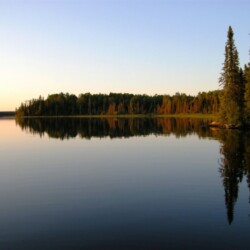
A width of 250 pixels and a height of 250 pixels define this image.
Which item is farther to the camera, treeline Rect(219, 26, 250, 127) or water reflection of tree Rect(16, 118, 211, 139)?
treeline Rect(219, 26, 250, 127)

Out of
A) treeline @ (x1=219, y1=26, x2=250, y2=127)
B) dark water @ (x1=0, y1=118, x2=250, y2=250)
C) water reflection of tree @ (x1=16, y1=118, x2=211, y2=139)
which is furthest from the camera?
treeline @ (x1=219, y1=26, x2=250, y2=127)

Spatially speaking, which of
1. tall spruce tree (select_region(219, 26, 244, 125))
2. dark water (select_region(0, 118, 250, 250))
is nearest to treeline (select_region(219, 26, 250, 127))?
tall spruce tree (select_region(219, 26, 244, 125))

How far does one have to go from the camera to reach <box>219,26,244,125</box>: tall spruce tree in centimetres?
7675

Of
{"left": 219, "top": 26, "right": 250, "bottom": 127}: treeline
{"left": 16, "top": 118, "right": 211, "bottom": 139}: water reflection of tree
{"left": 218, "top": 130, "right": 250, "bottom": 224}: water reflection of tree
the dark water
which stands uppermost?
{"left": 219, "top": 26, "right": 250, "bottom": 127}: treeline

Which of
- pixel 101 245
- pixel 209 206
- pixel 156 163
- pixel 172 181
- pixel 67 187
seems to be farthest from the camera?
pixel 156 163

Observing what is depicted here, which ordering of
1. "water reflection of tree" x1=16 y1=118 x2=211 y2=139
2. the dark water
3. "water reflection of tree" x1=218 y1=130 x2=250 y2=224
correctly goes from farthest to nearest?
"water reflection of tree" x1=16 y1=118 x2=211 y2=139 < "water reflection of tree" x1=218 y1=130 x2=250 y2=224 < the dark water

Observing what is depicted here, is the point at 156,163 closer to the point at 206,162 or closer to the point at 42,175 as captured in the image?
the point at 206,162

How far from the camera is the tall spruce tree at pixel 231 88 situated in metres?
76.8

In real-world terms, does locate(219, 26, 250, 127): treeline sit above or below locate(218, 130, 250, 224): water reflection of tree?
above

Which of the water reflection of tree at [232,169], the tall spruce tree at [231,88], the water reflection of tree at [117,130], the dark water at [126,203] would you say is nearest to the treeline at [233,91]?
the tall spruce tree at [231,88]

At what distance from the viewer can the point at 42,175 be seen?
26469mm

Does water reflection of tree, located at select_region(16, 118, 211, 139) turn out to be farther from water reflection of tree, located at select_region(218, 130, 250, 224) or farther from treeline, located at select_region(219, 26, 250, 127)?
water reflection of tree, located at select_region(218, 130, 250, 224)

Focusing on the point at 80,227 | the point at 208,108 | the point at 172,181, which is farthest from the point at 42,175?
the point at 208,108

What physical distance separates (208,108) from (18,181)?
17457cm
